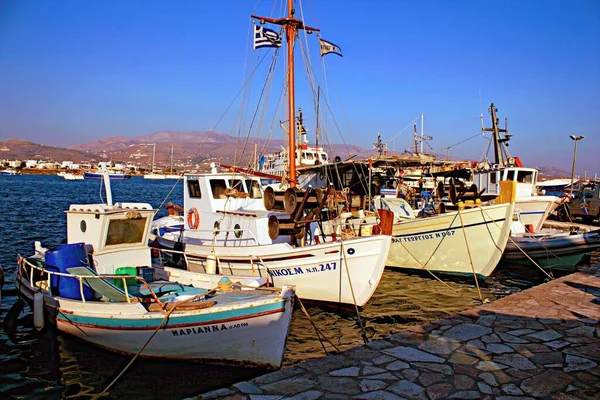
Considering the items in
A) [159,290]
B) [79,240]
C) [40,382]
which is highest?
[79,240]

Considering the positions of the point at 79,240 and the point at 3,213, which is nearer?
the point at 79,240

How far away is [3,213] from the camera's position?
32781 mm

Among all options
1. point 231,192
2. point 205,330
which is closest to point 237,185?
point 231,192

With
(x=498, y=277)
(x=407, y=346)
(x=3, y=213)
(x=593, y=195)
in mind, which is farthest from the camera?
(x=3, y=213)

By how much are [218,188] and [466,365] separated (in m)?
10.5

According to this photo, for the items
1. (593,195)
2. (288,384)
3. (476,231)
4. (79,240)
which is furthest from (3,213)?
(593,195)

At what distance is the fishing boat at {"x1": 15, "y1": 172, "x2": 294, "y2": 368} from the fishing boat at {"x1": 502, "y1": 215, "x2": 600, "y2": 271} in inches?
455

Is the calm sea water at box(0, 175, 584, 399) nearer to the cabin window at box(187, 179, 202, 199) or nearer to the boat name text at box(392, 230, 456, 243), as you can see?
the boat name text at box(392, 230, 456, 243)

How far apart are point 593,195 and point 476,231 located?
1722cm

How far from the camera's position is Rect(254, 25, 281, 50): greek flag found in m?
15.3

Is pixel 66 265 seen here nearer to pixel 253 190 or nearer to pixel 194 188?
pixel 194 188

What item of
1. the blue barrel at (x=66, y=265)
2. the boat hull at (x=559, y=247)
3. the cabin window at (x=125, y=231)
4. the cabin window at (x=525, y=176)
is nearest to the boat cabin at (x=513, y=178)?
the cabin window at (x=525, y=176)

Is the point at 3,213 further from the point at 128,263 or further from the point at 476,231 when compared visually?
the point at 476,231

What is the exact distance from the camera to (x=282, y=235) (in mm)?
12445
